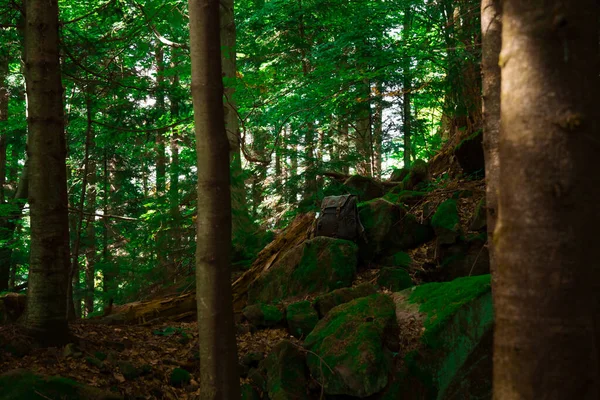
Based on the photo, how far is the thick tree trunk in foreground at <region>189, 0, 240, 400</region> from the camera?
3889 mm

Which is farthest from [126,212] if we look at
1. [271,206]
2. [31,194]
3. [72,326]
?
[31,194]

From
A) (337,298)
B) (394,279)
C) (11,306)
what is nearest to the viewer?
(11,306)

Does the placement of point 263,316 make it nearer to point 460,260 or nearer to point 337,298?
point 337,298

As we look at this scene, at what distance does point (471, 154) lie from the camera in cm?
995

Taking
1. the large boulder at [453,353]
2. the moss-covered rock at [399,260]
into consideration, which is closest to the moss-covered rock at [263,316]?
the large boulder at [453,353]

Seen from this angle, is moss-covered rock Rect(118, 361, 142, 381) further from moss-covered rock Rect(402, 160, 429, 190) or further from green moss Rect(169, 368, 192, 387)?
moss-covered rock Rect(402, 160, 429, 190)

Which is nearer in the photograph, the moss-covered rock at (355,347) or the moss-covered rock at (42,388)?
the moss-covered rock at (42,388)

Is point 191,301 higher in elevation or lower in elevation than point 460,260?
lower

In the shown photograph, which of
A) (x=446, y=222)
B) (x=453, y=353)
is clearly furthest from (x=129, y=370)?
(x=446, y=222)

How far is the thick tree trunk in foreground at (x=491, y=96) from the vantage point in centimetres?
405

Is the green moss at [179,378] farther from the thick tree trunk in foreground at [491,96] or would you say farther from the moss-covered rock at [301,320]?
the thick tree trunk in foreground at [491,96]

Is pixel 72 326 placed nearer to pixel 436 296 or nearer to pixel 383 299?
pixel 383 299

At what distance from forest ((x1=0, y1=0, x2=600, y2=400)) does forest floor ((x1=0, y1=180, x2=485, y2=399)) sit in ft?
0.10

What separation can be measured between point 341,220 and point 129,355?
14.4ft
